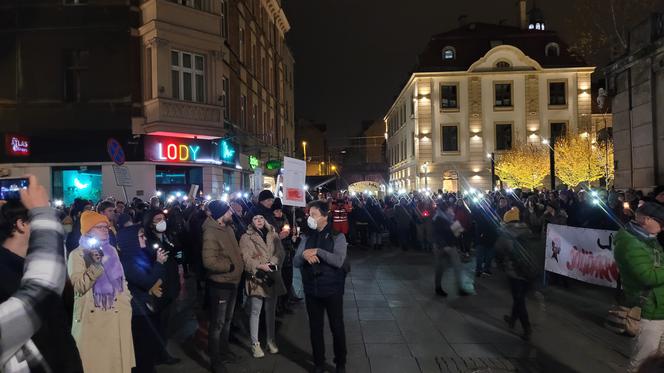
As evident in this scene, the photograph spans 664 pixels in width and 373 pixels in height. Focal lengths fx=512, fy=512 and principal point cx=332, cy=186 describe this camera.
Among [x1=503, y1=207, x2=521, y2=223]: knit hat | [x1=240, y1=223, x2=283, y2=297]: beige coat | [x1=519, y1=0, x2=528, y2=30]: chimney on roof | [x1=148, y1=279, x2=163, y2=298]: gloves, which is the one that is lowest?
[x1=148, y1=279, x2=163, y2=298]: gloves

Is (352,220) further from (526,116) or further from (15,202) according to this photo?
(526,116)

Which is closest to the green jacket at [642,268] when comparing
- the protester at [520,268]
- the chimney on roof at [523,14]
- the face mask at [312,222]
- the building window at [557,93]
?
the protester at [520,268]

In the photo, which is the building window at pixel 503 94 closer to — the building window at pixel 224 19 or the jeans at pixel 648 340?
the building window at pixel 224 19

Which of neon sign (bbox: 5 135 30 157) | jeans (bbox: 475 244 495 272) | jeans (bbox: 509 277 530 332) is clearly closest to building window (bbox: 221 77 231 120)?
neon sign (bbox: 5 135 30 157)

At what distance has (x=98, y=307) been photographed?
4488 millimetres

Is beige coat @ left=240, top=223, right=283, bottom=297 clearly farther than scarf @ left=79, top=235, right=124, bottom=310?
Yes

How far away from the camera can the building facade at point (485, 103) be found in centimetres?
4884

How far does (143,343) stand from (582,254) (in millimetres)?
8054

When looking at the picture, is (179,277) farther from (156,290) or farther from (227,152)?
(227,152)

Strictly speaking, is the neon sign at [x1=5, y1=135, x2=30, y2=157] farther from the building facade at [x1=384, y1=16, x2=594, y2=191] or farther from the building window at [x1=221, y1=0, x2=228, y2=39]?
the building facade at [x1=384, y1=16, x2=594, y2=191]

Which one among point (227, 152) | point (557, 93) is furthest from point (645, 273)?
point (557, 93)

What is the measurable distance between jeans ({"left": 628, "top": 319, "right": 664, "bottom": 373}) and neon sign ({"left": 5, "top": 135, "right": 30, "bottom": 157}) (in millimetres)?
20405

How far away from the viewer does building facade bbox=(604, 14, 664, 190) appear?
14.1 meters

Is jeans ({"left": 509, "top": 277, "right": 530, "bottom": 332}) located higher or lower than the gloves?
lower
